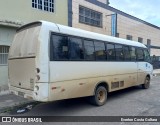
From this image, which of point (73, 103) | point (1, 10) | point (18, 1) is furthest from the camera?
point (18, 1)

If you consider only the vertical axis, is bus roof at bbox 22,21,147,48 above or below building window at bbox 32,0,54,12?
below

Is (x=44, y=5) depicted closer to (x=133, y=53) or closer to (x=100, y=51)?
(x=133, y=53)

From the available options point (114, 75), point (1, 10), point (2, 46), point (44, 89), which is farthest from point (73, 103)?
point (1, 10)

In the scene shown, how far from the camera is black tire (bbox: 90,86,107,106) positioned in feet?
27.0

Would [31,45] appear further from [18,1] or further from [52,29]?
[18,1]

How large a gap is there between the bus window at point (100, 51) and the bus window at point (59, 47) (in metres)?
1.77

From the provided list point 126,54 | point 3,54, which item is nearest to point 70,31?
point 126,54

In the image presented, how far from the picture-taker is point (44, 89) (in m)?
6.15

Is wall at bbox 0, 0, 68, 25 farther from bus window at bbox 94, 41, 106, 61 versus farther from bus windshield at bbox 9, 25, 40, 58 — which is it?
bus window at bbox 94, 41, 106, 61

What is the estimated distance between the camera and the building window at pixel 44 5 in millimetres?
13383

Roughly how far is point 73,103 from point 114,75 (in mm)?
2126

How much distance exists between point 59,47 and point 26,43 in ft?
3.53

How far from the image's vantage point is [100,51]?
863 cm

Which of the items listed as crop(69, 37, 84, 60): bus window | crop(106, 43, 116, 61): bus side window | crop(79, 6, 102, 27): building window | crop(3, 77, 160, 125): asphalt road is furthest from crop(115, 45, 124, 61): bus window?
crop(79, 6, 102, 27): building window
